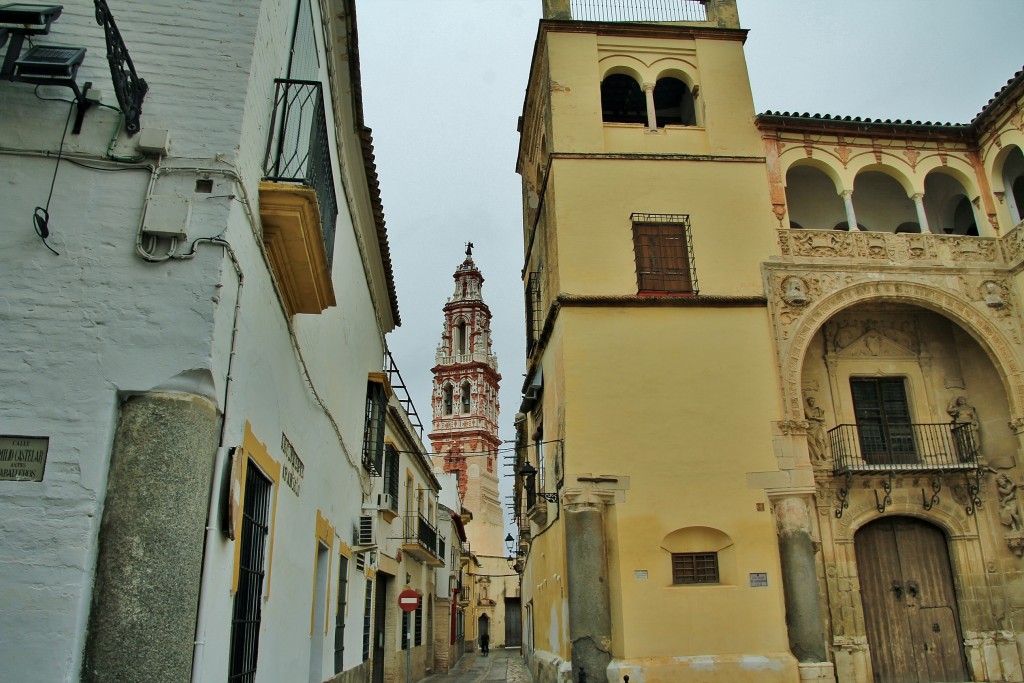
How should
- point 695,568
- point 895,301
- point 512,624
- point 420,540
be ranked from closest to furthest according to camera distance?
point 695,568 < point 895,301 < point 420,540 < point 512,624

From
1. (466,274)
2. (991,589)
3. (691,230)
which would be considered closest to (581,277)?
(691,230)

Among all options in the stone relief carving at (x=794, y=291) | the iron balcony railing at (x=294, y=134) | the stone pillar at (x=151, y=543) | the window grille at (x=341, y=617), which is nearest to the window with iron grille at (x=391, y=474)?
the window grille at (x=341, y=617)

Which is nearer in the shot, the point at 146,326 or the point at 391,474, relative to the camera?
the point at 146,326

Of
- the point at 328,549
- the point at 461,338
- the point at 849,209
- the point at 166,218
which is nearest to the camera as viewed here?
the point at 166,218

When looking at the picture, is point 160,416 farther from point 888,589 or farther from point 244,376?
point 888,589

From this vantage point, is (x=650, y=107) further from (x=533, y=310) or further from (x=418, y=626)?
(x=418, y=626)

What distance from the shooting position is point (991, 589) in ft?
40.5

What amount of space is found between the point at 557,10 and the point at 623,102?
2.37 meters

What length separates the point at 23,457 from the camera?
3951mm

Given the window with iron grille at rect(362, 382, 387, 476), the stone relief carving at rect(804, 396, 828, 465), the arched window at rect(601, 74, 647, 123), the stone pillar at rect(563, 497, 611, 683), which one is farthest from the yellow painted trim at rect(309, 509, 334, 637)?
the arched window at rect(601, 74, 647, 123)

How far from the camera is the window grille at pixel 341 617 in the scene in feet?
32.3

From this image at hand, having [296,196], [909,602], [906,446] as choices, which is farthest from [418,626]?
[296,196]

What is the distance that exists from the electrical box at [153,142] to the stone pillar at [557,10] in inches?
463

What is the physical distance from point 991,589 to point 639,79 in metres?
10.5
